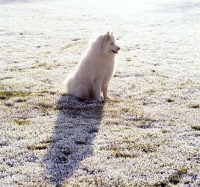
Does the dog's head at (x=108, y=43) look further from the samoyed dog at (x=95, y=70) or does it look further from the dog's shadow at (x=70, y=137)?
the dog's shadow at (x=70, y=137)

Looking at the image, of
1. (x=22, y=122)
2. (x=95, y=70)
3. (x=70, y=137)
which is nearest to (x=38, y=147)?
(x=70, y=137)

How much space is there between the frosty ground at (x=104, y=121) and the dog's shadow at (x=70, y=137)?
0.06 ft

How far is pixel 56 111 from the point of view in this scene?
866 centimetres

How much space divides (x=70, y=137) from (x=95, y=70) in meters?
2.96

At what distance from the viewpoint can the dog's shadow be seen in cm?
580

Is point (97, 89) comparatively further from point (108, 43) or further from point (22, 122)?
point (22, 122)

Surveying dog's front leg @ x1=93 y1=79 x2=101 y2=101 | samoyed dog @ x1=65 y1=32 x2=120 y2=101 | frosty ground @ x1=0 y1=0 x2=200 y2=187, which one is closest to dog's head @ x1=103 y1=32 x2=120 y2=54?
samoyed dog @ x1=65 y1=32 x2=120 y2=101

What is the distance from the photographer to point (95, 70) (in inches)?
375

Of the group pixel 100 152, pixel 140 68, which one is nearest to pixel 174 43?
pixel 140 68

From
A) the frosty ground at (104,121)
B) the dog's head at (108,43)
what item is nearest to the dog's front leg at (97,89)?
the frosty ground at (104,121)

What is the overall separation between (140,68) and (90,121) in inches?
241

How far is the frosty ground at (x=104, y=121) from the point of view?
5.71 m

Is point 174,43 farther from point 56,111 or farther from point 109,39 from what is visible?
point 56,111

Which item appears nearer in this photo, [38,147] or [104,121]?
[38,147]
